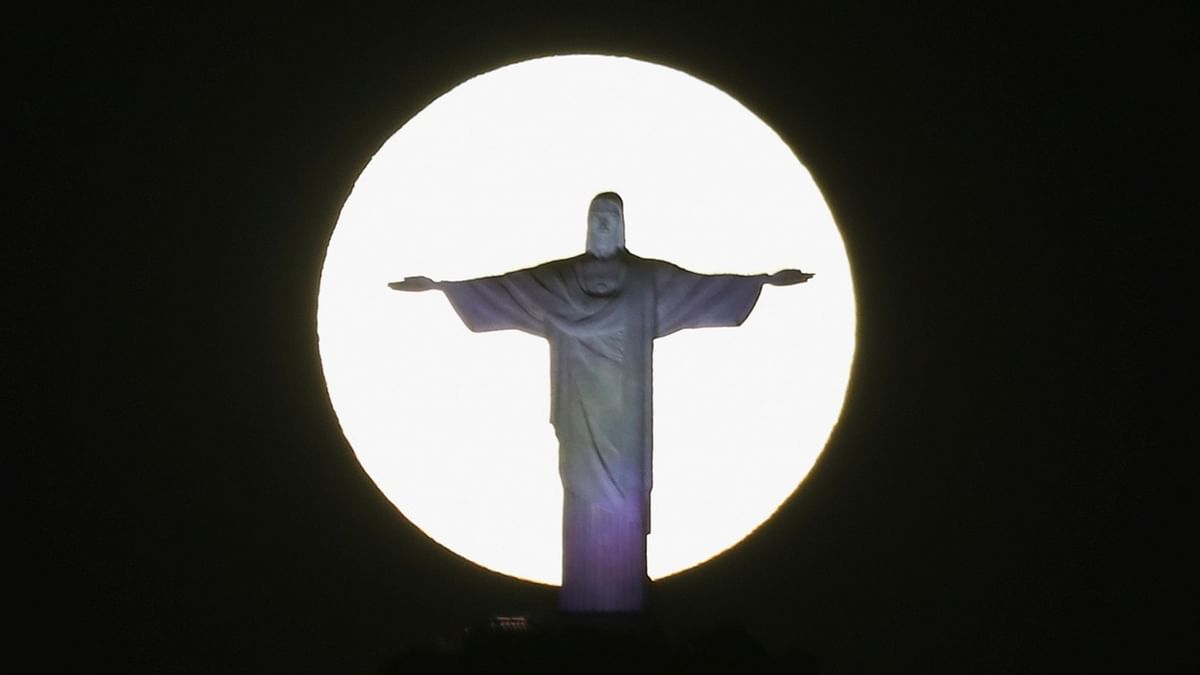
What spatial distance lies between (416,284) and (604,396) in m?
0.72

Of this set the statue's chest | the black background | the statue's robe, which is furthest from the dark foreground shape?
the black background

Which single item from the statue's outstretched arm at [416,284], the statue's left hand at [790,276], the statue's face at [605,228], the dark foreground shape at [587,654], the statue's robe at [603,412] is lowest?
the dark foreground shape at [587,654]

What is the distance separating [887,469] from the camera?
812cm

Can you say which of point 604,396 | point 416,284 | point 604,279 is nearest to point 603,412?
point 604,396

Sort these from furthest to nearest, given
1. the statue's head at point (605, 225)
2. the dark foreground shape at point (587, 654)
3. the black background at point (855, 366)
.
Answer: the black background at point (855, 366) → the statue's head at point (605, 225) → the dark foreground shape at point (587, 654)

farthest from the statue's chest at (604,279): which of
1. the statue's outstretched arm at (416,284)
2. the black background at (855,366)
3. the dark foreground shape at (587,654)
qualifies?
the black background at (855,366)

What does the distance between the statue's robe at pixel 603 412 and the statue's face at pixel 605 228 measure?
62mm

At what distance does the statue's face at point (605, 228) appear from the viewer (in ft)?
23.5

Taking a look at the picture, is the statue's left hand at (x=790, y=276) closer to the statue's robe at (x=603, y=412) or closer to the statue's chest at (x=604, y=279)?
the statue's robe at (x=603, y=412)

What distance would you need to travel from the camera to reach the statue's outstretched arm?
7.25 meters

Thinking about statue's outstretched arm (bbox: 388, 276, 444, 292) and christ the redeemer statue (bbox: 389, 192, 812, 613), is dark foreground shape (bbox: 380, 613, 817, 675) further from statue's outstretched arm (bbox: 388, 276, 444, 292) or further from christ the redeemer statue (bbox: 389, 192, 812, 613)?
statue's outstretched arm (bbox: 388, 276, 444, 292)

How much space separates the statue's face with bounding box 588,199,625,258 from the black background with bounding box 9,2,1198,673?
1.22 m

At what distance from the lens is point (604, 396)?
7.19m

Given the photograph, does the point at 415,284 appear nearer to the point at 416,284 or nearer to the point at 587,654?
the point at 416,284
